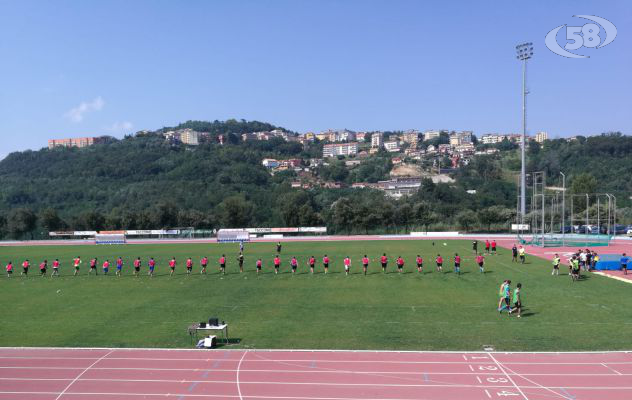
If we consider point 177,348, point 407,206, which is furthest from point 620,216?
point 177,348

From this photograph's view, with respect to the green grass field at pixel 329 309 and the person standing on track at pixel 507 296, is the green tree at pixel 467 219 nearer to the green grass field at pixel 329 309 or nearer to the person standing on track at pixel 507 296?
the green grass field at pixel 329 309

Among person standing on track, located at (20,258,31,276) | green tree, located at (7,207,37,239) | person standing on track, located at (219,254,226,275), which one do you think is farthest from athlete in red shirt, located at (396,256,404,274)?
green tree, located at (7,207,37,239)

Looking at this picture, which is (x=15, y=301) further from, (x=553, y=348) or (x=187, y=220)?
(x=187, y=220)

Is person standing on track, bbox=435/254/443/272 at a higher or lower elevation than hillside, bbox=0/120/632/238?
lower

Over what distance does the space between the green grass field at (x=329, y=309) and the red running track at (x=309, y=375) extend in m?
0.92

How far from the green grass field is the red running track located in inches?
36.3

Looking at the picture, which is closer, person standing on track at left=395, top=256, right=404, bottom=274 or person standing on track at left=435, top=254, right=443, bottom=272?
person standing on track at left=395, top=256, right=404, bottom=274

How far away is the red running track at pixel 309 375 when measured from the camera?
12164mm

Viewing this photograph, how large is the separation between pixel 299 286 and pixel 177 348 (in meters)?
11.1

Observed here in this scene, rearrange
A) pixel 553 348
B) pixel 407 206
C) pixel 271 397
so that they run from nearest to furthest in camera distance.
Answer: pixel 271 397 < pixel 553 348 < pixel 407 206

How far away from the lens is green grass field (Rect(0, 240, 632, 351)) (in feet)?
53.5

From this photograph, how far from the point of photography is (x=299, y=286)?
86.4 ft

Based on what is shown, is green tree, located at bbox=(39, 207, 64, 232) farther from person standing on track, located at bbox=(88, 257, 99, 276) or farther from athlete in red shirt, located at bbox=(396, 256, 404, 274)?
athlete in red shirt, located at bbox=(396, 256, 404, 274)

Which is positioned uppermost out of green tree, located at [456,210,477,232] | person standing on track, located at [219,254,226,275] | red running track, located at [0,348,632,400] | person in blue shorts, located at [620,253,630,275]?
green tree, located at [456,210,477,232]
